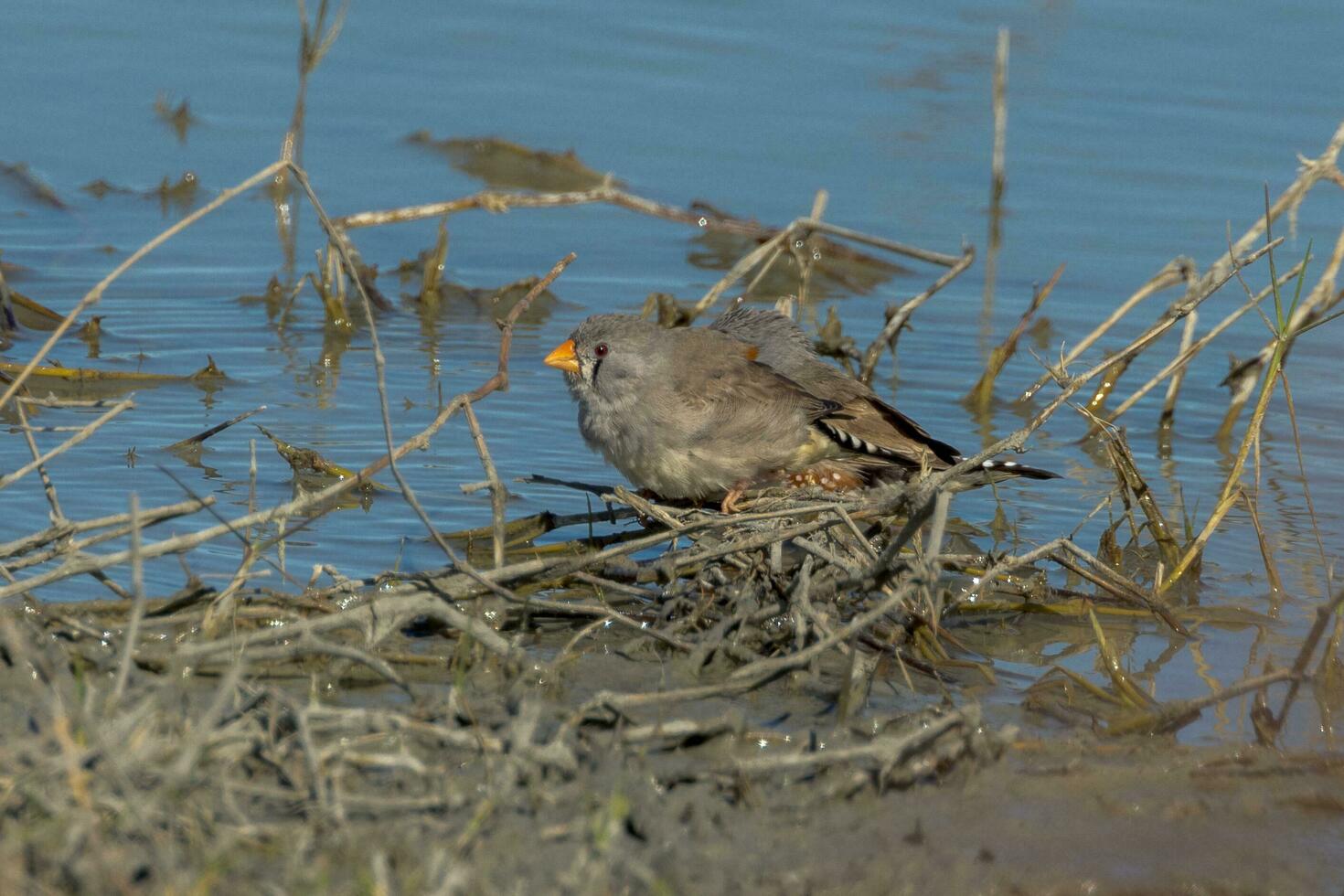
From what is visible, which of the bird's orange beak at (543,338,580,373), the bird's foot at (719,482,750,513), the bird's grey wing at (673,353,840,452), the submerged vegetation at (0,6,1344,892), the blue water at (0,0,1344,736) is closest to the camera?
the submerged vegetation at (0,6,1344,892)

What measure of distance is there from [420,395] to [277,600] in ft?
9.35

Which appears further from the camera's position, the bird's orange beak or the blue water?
the blue water

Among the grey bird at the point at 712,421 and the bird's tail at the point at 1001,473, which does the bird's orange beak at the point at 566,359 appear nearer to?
the grey bird at the point at 712,421

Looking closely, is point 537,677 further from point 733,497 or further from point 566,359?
point 566,359

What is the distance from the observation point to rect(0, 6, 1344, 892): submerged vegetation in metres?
2.82

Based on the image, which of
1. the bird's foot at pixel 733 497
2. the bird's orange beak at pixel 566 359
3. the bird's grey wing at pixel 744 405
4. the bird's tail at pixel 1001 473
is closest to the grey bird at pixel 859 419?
the bird's tail at pixel 1001 473

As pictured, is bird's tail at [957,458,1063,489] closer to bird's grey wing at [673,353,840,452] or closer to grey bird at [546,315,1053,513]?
grey bird at [546,315,1053,513]

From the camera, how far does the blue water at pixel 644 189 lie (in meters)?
5.98

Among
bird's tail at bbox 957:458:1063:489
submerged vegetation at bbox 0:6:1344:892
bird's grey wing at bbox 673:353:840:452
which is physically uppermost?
bird's grey wing at bbox 673:353:840:452

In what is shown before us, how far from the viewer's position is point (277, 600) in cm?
396

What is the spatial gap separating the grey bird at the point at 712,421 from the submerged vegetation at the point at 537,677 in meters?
0.18

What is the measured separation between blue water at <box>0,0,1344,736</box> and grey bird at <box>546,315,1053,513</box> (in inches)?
22.2

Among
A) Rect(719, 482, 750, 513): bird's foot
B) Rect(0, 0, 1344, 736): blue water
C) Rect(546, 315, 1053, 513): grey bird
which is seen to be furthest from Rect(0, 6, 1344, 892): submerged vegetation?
Rect(0, 0, 1344, 736): blue water

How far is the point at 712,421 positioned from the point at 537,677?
145 cm
